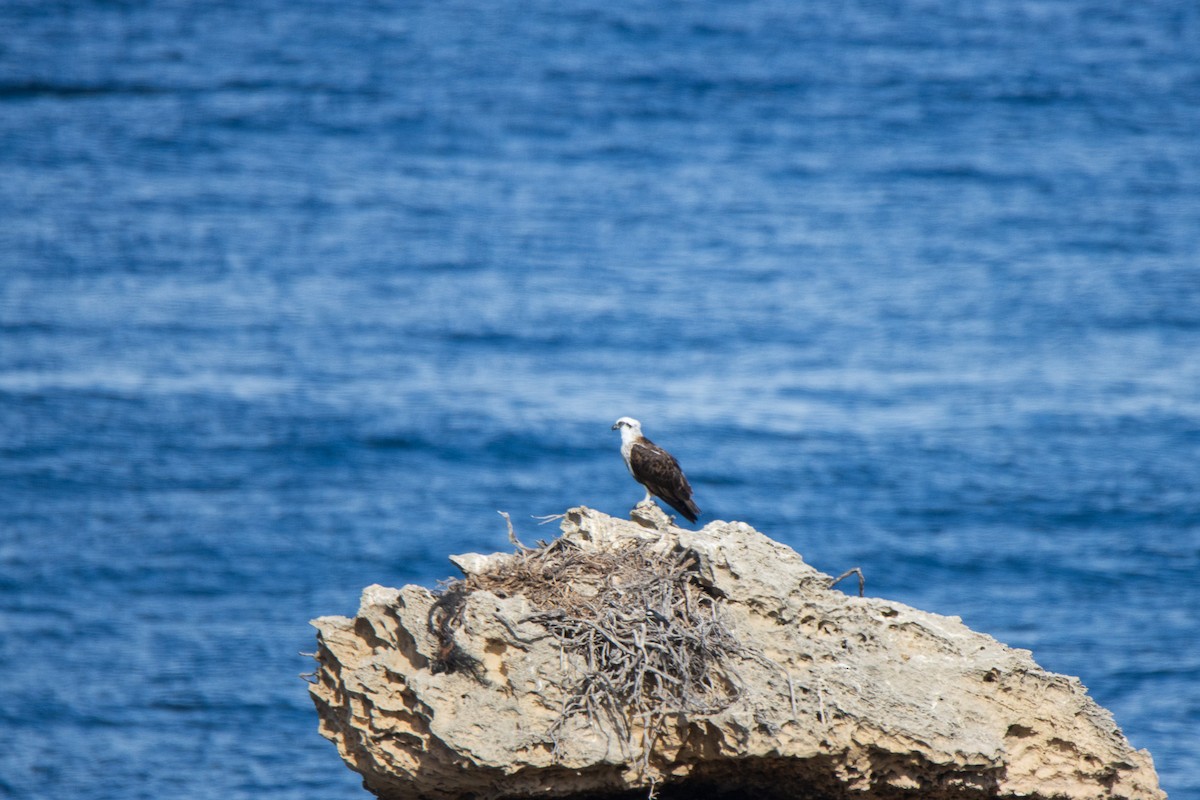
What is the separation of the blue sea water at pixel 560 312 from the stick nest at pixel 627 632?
16.5m

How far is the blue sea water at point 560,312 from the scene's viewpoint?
2972cm

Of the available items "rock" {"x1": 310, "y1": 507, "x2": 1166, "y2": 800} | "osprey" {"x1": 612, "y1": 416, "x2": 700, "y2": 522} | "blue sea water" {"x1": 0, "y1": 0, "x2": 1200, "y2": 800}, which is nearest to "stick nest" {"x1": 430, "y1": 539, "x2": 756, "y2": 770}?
"rock" {"x1": 310, "y1": 507, "x2": 1166, "y2": 800}

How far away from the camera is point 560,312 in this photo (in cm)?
3938

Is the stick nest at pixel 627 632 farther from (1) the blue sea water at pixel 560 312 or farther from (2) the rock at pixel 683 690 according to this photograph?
(1) the blue sea water at pixel 560 312

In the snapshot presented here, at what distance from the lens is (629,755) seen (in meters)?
8.48

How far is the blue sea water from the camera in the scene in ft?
97.5

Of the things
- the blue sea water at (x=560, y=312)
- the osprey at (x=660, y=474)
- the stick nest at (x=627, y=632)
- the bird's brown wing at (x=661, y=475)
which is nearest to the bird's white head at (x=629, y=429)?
the osprey at (x=660, y=474)

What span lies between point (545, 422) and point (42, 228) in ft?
53.2

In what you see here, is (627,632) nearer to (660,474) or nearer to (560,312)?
(660,474)

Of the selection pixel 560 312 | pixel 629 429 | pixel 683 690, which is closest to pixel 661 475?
pixel 629 429

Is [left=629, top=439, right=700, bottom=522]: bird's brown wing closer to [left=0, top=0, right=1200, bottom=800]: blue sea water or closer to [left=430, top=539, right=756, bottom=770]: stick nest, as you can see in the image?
[left=430, top=539, right=756, bottom=770]: stick nest

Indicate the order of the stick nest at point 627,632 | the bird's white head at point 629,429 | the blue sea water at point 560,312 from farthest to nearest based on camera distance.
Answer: the blue sea water at point 560,312 < the bird's white head at point 629,429 < the stick nest at point 627,632

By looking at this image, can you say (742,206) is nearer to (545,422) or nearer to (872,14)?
(872,14)

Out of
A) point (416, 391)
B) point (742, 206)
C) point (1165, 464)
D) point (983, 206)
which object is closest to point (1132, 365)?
point (1165, 464)
